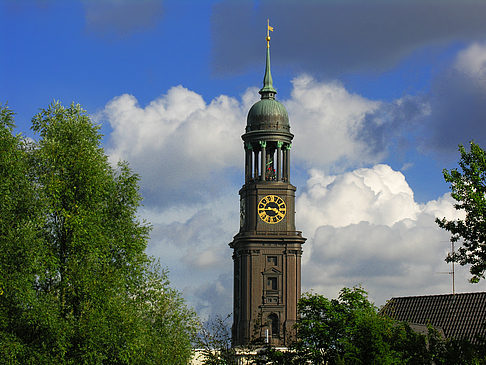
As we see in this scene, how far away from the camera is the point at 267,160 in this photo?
138750 mm

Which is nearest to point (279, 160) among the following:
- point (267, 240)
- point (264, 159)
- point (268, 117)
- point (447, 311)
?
point (264, 159)

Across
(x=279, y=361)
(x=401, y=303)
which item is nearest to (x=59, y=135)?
(x=279, y=361)

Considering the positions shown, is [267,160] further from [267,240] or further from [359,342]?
[359,342]

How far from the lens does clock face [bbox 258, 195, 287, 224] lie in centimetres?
13462

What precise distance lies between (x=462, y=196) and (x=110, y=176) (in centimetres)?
1847

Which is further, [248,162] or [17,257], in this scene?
[248,162]

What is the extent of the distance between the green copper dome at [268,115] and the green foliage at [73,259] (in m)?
81.3

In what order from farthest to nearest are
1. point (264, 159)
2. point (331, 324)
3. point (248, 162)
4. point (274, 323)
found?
point (248, 162)
point (264, 159)
point (274, 323)
point (331, 324)

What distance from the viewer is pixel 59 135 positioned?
56188mm

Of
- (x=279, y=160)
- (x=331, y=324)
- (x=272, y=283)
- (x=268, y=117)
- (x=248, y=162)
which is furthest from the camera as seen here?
(x=268, y=117)

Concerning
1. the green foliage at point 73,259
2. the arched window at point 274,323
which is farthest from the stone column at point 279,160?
the green foliage at point 73,259

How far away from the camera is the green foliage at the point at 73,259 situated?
1991 inches

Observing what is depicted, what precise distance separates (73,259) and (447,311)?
203ft

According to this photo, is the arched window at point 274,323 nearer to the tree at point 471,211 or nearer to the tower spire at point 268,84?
the tower spire at point 268,84
